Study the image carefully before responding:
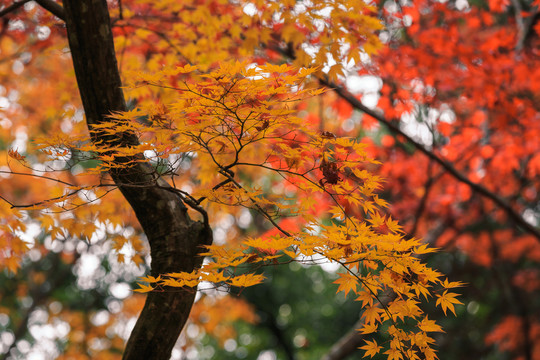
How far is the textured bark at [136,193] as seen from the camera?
2408 millimetres

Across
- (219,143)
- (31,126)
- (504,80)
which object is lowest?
(31,126)

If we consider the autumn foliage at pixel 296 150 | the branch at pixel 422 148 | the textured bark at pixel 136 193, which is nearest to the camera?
the autumn foliage at pixel 296 150

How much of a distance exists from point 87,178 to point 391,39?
5.81 meters

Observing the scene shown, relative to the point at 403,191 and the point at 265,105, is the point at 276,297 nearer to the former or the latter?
the point at 403,191

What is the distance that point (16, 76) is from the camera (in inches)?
313

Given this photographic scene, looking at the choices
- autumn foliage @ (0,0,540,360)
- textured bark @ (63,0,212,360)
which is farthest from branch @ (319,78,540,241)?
textured bark @ (63,0,212,360)

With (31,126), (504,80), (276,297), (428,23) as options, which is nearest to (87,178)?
(31,126)

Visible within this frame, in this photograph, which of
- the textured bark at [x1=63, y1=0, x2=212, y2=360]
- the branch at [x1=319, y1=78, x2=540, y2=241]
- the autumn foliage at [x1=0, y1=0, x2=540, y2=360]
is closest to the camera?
the autumn foliage at [x1=0, y1=0, x2=540, y2=360]

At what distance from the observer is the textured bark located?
2.41m

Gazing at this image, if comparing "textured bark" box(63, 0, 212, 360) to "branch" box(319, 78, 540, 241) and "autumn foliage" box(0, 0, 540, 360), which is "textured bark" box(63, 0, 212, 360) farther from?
"branch" box(319, 78, 540, 241)

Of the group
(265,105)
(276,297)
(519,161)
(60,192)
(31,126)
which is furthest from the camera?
(276,297)

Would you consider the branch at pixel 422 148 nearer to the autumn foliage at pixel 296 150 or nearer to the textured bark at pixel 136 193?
the autumn foliage at pixel 296 150

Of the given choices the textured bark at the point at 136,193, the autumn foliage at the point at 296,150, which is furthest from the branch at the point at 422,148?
the textured bark at the point at 136,193

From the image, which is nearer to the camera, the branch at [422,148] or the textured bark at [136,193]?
the textured bark at [136,193]
